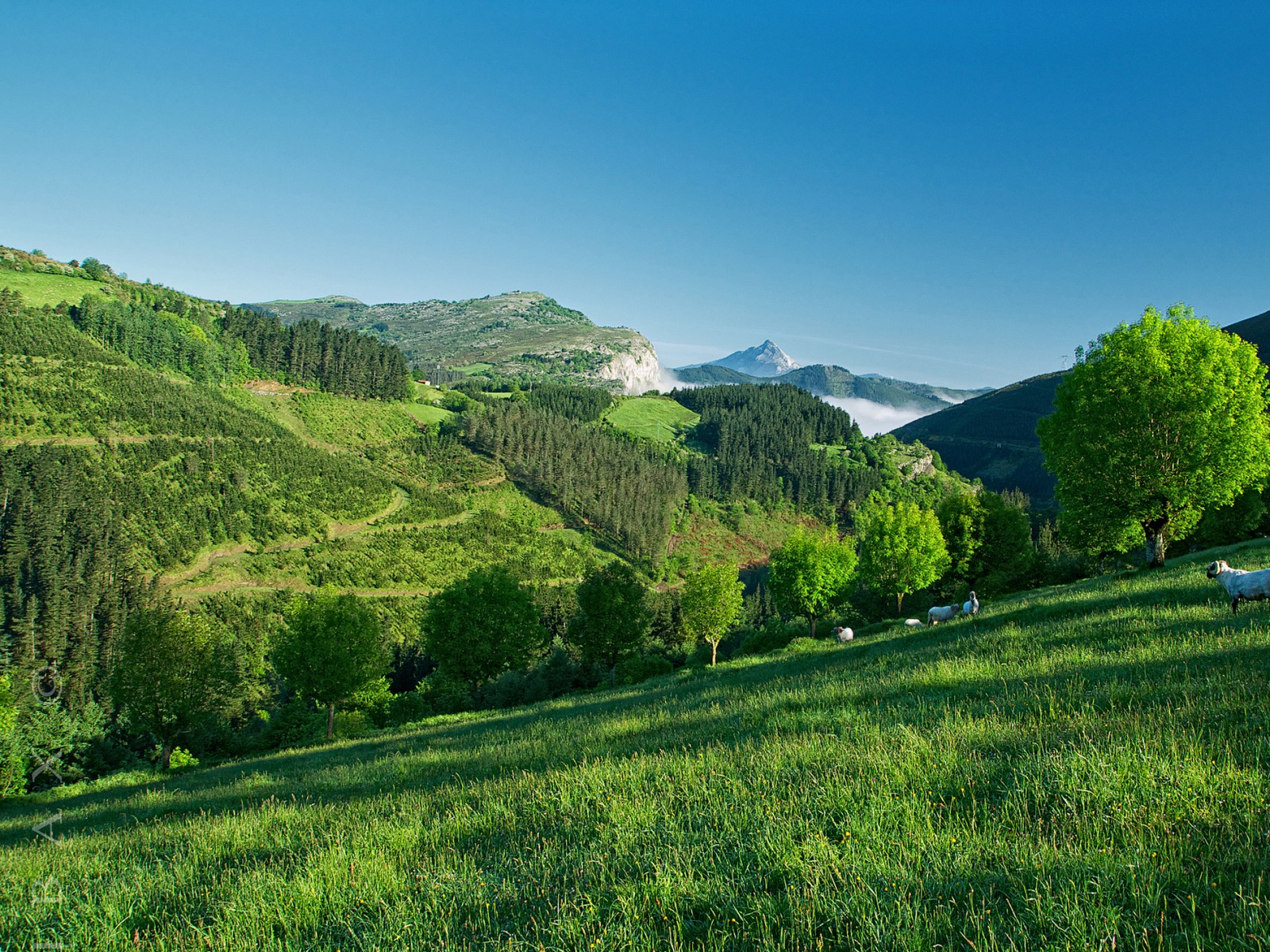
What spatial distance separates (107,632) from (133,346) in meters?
99.5

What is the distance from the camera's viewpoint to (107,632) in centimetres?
7862

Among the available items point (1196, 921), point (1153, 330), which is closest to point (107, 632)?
point (1196, 921)

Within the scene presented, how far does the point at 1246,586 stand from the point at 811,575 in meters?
39.2

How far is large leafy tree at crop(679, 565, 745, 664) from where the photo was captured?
51.5 metres

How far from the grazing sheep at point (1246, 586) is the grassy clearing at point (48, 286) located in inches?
8618

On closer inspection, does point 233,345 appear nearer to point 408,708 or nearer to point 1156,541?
point 408,708

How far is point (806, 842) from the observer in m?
4.80

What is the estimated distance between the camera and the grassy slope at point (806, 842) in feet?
12.3

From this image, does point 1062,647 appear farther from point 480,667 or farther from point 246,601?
point 246,601

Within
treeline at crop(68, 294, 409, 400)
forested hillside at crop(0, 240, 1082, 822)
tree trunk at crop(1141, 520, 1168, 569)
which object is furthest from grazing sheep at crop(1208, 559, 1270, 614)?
treeline at crop(68, 294, 409, 400)

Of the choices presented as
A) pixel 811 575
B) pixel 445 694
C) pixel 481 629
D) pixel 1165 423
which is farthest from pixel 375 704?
pixel 1165 423

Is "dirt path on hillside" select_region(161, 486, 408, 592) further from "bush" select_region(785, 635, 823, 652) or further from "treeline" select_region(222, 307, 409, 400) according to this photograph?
"bush" select_region(785, 635, 823, 652)

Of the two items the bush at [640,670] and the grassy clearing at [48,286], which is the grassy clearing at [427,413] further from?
the bush at [640,670]

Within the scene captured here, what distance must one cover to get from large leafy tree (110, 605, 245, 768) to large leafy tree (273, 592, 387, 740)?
4.31m
